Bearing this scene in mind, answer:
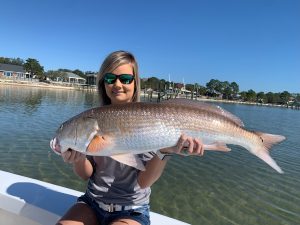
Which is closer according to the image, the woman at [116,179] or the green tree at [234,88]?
the woman at [116,179]

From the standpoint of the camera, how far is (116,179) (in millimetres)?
3262

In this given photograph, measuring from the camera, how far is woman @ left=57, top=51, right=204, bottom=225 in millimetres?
3127

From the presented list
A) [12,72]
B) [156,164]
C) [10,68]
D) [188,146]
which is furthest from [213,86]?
[188,146]

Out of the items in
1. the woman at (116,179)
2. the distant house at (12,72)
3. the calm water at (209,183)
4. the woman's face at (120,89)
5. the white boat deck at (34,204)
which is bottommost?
the calm water at (209,183)

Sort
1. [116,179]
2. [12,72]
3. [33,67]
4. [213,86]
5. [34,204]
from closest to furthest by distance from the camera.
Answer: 1. [116,179]
2. [34,204]
3. [12,72]
4. [33,67]
5. [213,86]

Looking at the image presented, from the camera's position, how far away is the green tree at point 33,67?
107 metres

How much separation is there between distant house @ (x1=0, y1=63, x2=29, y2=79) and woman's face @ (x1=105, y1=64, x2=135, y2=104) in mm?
103556

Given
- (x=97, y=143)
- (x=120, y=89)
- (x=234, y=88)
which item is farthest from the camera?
(x=234, y=88)

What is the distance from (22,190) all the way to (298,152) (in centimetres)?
1804

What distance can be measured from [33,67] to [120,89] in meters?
112

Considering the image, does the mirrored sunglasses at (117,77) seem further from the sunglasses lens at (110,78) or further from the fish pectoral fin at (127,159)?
the fish pectoral fin at (127,159)

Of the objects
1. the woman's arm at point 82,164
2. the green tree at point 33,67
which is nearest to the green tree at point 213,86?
the green tree at point 33,67

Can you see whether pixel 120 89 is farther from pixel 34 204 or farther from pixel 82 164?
pixel 34 204

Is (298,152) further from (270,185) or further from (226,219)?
(226,219)
